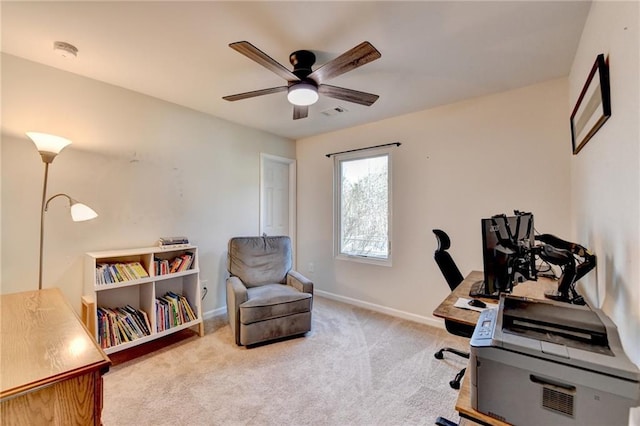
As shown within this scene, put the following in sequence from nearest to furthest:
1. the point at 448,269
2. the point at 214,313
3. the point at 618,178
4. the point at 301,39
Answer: the point at 618,178, the point at 301,39, the point at 448,269, the point at 214,313

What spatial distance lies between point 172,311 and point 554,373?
2824 mm

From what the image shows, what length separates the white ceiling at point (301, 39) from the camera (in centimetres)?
159

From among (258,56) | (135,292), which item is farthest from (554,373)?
(135,292)

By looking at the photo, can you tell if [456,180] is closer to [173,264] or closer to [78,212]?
[173,264]

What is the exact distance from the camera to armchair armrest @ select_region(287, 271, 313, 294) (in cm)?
294

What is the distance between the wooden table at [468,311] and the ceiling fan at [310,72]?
4.86 feet

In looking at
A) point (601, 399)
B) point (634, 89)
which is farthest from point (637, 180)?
point (601, 399)

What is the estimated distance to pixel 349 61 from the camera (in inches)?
66.1

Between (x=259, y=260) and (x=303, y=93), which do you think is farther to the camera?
(x=259, y=260)

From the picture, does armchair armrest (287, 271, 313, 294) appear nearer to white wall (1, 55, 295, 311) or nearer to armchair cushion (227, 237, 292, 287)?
armchair cushion (227, 237, 292, 287)

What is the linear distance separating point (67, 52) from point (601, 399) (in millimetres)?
3275

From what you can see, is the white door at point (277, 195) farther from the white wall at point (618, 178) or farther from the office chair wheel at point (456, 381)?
the white wall at point (618, 178)

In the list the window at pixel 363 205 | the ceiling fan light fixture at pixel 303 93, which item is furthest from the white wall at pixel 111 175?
the ceiling fan light fixture at pixel 303 93

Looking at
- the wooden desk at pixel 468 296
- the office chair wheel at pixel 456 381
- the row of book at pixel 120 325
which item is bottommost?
the office chair wheel at pixel 456 381
